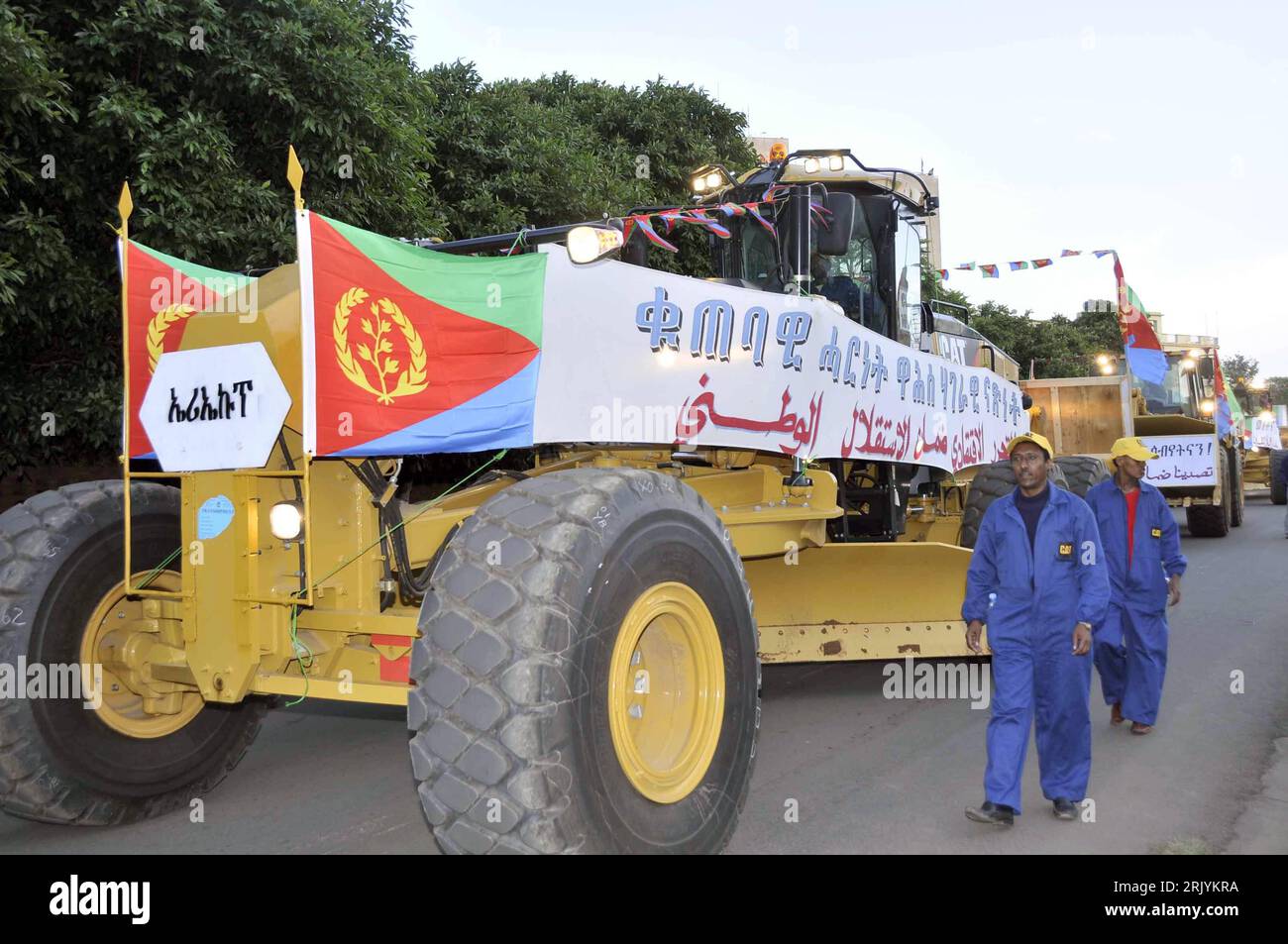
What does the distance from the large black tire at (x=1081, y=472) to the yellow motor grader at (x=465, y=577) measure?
289cm

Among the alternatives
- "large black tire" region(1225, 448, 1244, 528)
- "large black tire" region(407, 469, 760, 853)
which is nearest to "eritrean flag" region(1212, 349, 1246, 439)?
"large black tire" region(1225, 448, 1244, 528)

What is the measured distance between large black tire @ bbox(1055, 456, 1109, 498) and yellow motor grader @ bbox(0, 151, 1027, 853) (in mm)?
2889

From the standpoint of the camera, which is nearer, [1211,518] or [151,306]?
[151,306]

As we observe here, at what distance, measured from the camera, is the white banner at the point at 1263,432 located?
27938mm

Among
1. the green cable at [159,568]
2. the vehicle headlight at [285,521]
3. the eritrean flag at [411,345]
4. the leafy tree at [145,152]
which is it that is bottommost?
the green cable at [159,568]

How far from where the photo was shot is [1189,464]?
18.6 meters

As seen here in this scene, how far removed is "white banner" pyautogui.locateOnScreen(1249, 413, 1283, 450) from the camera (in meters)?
27.9

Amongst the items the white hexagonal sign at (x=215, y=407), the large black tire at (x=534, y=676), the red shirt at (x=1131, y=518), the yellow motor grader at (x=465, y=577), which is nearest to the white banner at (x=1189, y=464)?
the red shirt at (x=1131, y=518)

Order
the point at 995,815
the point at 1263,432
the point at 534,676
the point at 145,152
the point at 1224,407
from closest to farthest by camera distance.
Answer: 1. the point at 534,676
2. the point at 995,815
3. the point at 145,152
4. the point at 1224,407
5. the point at 1263,432

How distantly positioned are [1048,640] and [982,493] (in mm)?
2907

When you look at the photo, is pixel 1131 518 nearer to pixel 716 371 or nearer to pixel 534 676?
pixel 716 371

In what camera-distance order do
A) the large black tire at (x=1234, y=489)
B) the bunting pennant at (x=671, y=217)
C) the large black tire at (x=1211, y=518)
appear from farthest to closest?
the large black tire at (x=1234, y=489) < the large black tire at (x=1211, y=518) < the bunting pennant at (x=671, y=217)


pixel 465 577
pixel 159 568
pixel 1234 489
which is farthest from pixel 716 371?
pixel 1234 489

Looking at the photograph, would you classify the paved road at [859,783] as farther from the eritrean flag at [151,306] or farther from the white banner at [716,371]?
the eritrean flag at [151,306]
